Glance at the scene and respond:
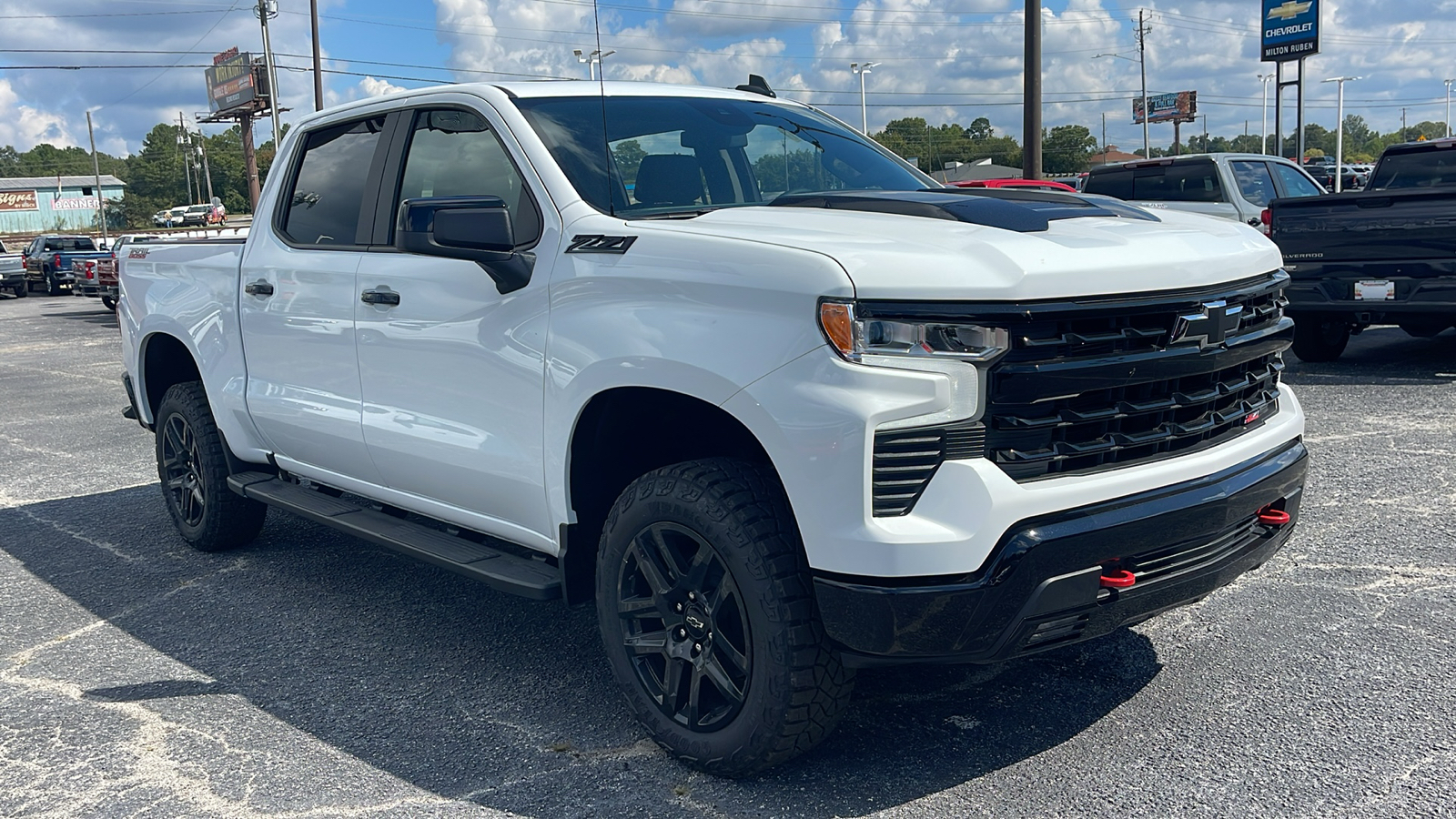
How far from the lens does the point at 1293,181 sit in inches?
571

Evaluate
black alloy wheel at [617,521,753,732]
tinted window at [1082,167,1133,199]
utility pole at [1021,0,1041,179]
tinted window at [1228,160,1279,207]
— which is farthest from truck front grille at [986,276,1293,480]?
utility pole at [1021,0,1041,179]

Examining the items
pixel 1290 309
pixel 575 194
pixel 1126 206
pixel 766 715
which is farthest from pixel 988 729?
→ pixel 1290 309

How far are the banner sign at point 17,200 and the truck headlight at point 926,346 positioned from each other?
467 feet

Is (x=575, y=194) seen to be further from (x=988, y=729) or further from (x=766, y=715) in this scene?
(x=988, y=729)

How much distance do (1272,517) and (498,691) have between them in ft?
7.91

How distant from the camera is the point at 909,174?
463 centimetres

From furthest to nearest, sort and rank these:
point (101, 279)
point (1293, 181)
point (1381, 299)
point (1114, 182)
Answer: point (101, 279)
point (1114, 182)
point (1293, 181)
point (1381, 299)

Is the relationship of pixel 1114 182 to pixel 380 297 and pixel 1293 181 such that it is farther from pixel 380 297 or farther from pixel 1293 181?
pixel 380 297

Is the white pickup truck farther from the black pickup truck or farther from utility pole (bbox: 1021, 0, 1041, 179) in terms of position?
utility pole (bbox: 1021, 0, 1041, 179)

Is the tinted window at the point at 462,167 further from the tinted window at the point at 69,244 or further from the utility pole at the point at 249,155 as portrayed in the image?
the tinted window at the point at 69,244

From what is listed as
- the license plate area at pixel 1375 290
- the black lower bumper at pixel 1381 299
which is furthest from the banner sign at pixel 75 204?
the license plate area at pixel 1375 290

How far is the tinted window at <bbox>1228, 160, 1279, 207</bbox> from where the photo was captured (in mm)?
13664

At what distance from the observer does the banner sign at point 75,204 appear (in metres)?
125

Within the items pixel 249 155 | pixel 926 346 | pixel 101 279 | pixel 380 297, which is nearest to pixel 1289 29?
pixel 249 155
